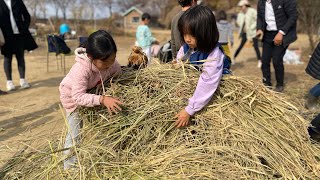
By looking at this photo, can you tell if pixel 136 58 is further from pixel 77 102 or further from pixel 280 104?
pixel 280 104

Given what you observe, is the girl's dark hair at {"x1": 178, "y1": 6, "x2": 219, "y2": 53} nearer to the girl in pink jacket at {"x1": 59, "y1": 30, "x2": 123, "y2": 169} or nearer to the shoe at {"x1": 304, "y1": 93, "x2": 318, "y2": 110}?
the girl in pink jacket at {"x1": 59, "y1": 30, "x2": 123, "y2": 169}

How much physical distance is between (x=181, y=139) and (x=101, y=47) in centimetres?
82

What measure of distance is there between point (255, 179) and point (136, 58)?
56.7 inches

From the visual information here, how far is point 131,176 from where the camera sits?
227cm

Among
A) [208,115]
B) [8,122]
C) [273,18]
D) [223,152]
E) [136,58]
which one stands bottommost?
[8,122]

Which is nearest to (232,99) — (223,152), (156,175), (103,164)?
(223,152)

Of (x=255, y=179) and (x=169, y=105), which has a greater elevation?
(x=169, y=105)

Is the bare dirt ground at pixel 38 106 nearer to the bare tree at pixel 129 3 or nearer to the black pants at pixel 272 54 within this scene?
the black pants at pixel 272 54

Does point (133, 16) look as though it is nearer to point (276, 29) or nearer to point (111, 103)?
point (276, 29)

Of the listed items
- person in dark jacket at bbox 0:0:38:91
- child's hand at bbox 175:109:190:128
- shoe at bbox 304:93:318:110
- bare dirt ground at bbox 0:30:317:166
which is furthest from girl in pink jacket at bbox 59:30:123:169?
person in dark jacket at bbox 0:0:38:91

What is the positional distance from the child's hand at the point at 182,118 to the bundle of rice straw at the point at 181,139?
0.20ft

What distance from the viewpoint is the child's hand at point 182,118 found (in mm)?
2504

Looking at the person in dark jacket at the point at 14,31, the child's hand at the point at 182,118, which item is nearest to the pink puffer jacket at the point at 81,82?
the child's hand at the point at 182,118

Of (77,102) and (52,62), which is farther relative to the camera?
(52,62)
